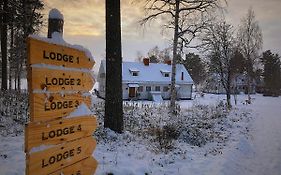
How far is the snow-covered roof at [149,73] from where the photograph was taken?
44.3 metres

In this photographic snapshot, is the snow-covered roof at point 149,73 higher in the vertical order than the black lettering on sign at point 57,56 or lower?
higher

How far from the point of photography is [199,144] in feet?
33.7

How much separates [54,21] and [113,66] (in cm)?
616

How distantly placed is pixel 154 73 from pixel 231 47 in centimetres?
1593

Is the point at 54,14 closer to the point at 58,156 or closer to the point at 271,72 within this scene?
the point at 58,156

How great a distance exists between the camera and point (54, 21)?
11.1 feet

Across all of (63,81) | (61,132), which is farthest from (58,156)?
(63,81)

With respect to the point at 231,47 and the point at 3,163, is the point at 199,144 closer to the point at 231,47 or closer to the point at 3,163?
the point at 3,163

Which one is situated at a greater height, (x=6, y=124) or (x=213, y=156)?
(x=6, y=124)

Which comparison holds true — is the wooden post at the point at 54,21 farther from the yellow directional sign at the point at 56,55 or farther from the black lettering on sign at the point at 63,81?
the black lettering on sign at the point at 63,81

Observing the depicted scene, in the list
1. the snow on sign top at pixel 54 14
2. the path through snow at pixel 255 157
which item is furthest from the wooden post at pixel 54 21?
the path through snow at pixel 255 157

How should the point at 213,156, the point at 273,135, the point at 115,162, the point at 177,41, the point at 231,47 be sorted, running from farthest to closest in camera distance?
the point at 231,47 < the point at 177,41 < the point at 273,135 < the point at 213,156 < the point at 115,162

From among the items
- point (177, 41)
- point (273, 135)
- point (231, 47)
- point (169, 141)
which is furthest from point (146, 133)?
point (231, 47)

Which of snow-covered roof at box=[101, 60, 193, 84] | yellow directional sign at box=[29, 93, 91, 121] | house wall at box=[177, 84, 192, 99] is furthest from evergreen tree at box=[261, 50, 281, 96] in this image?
yellow directional sign at box=[29, 93, 91, 121]
